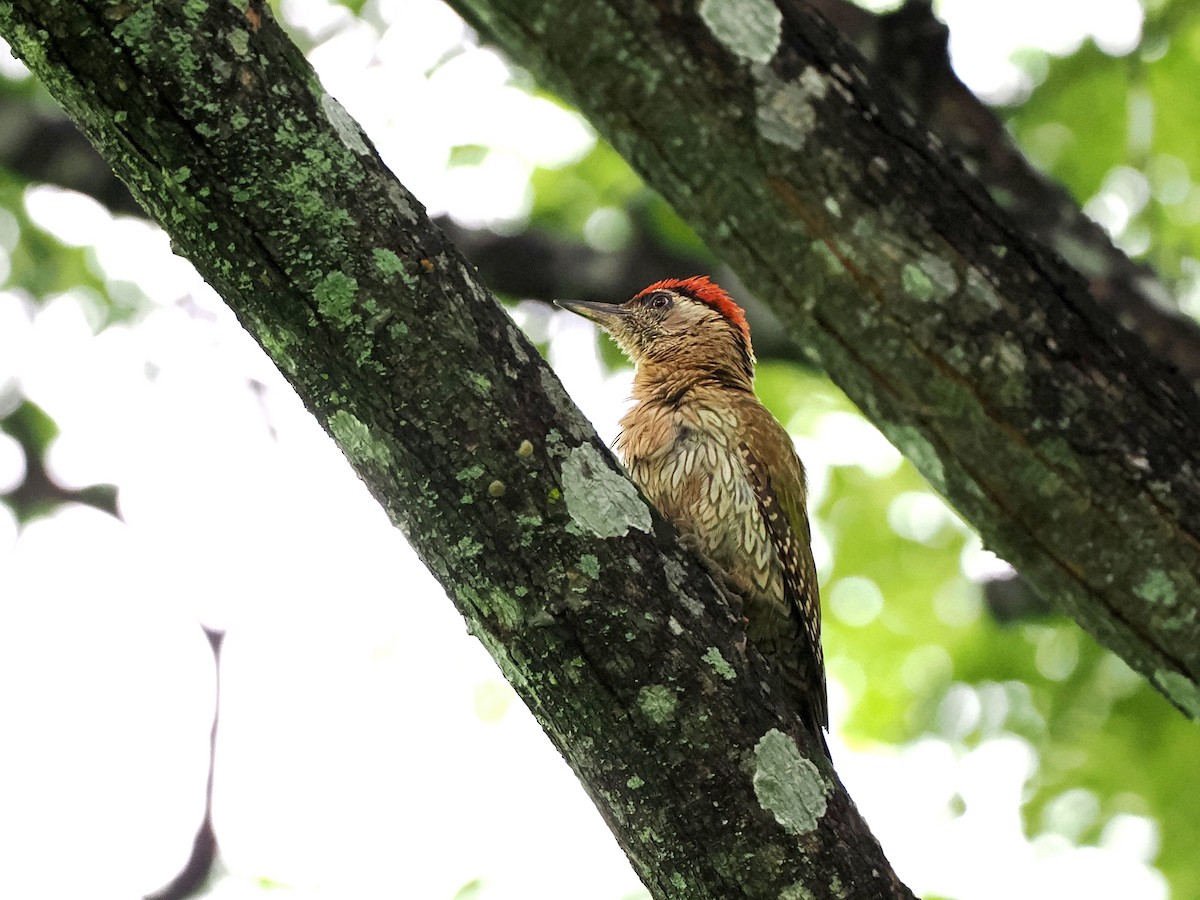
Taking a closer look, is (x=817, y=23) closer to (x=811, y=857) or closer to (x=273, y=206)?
(x=273, y=206)

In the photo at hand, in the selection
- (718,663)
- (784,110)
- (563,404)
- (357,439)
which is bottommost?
(718,663)

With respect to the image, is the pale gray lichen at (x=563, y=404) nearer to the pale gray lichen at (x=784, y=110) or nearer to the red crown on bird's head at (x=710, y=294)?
the pale gray lichen at (x=784, y=110)

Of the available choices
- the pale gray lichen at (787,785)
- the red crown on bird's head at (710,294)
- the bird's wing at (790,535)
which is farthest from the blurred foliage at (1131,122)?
the pale gray lichen at (787,785)

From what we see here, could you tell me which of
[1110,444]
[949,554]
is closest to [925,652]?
[949,554]

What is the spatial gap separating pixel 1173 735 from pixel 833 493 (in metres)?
2.17

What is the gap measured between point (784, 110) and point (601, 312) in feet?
9.70

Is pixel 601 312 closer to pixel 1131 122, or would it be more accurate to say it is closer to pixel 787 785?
pixel 1131 122

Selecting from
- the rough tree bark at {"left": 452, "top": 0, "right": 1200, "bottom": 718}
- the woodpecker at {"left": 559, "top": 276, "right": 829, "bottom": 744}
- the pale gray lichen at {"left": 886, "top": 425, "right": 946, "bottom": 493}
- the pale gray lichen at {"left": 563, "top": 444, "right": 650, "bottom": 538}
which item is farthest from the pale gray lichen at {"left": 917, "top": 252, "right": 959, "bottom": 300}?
the woodpecker at {"left": 559, "top": 276, "right": 829, "bottom": 744}

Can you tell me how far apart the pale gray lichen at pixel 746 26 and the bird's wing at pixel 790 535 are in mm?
2001

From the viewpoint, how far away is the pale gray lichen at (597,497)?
7.88 feet

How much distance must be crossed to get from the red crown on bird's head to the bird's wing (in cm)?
95

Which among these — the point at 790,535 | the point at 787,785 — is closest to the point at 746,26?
the point at 787,785

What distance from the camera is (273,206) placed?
228 cm

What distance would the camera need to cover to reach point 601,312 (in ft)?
18.7
